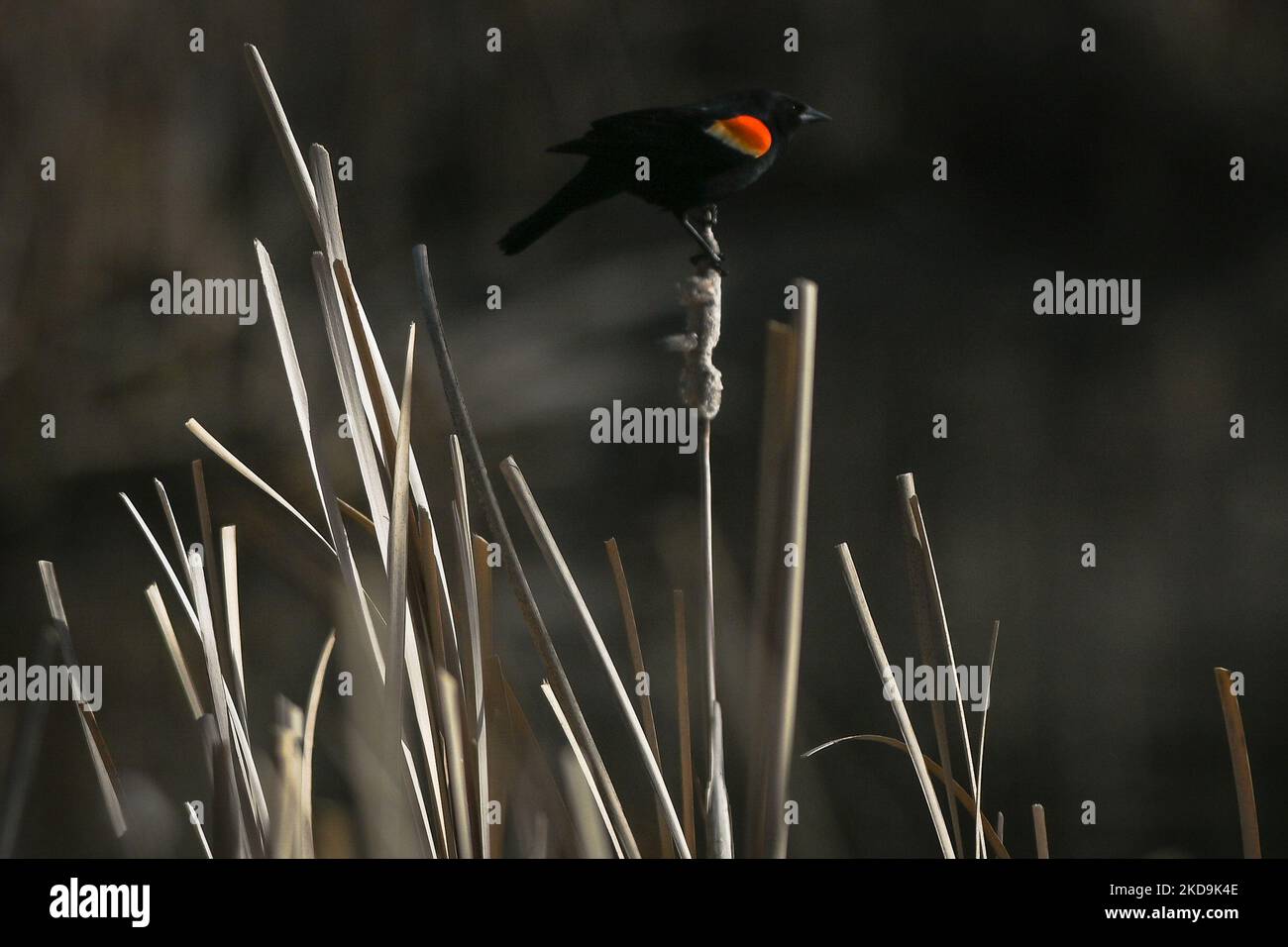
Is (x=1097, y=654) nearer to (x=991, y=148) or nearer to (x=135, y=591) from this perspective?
(x=991, y=148)

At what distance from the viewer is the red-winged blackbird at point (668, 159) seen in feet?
1.86

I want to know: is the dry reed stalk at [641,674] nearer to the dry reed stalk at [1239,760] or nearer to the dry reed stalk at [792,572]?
the dry reed stalk at [792,572]

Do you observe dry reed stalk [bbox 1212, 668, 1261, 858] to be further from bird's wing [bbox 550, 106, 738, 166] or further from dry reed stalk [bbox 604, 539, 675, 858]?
bird's wing [bbox 550, 106, 738, 166]

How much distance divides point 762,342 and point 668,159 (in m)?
0.31

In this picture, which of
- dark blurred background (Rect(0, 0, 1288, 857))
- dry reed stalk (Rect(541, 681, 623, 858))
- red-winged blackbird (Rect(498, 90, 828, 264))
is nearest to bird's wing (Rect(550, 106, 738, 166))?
red-winged blackbird (Rect(498, 90, 828, 264))

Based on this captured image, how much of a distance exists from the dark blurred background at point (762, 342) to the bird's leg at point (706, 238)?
271 mm

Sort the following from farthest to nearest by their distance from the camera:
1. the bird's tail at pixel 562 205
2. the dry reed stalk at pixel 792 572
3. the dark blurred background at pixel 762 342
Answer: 1. the dark blurred background at pixel 762 342
2. the bird's tail at pixel 562 205
3. the dry reed stalk at pixel 792 572

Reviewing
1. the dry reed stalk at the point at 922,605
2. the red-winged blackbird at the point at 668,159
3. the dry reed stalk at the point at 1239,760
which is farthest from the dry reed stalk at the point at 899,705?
the red-winged blackbird at the point at 668,159

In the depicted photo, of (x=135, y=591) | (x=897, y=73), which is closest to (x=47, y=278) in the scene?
(x=135, y=591)

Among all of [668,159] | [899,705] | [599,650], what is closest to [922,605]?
[899,705]

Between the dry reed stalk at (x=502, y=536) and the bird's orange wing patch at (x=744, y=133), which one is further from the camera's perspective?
the bird's orange wing patch at (x=744, y=133)

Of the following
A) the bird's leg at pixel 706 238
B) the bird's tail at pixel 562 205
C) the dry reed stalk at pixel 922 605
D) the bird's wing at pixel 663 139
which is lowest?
the dry reed stalk at pixel 922 605

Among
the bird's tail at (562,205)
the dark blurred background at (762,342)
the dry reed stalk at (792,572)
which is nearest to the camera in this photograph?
the dry reed stalk at (792,572)

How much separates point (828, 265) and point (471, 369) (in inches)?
14.3
